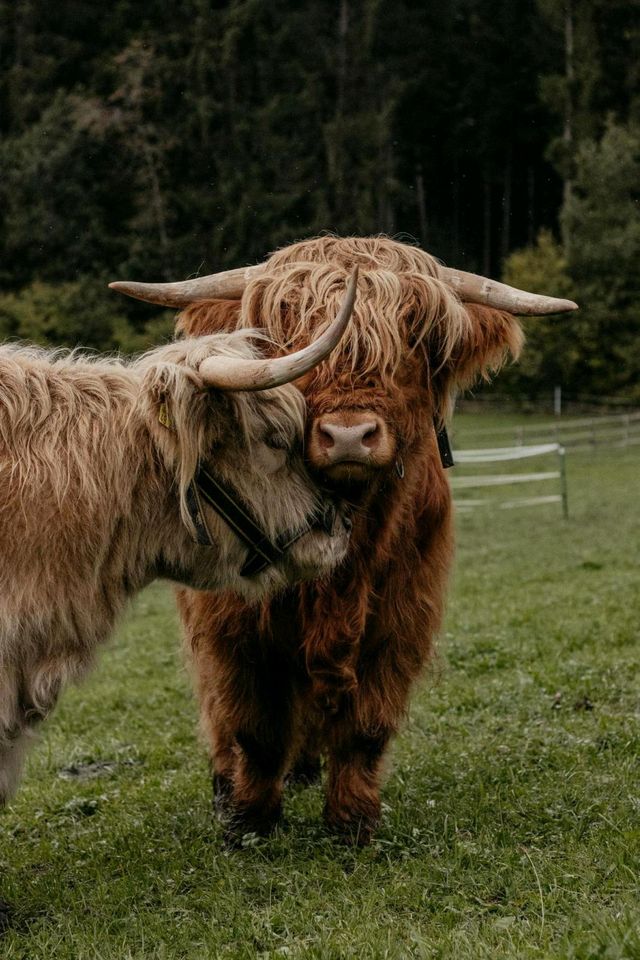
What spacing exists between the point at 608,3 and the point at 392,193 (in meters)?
11.7

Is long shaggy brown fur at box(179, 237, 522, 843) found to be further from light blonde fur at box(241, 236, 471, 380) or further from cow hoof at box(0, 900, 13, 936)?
cow hoof at box(0, 900, 13, 936)

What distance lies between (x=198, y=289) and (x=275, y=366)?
136 centimetres

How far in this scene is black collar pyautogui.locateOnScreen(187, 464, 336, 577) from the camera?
3.77 metres

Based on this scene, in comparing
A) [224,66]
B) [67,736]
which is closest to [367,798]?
[67,736]

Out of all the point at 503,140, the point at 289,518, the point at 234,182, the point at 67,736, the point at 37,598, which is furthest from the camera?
the point at 503,140

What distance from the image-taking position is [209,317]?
4.63m

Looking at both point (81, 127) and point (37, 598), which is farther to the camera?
point (81, 127)

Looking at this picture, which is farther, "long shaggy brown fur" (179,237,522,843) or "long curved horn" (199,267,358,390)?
"long shaggy brown fur" (179,237,522,843)

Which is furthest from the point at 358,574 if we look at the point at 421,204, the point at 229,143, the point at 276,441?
the point at 421,204

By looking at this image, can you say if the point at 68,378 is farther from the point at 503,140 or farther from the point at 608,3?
the point at 503,140

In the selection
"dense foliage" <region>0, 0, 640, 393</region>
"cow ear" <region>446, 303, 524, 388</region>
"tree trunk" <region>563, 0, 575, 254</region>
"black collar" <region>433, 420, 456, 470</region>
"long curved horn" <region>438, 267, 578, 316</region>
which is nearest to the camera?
"cow ear" <region>446, 303, 524, 388</region>

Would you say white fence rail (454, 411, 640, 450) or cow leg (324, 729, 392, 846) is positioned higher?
cow leg (324, 729, 392, 846)

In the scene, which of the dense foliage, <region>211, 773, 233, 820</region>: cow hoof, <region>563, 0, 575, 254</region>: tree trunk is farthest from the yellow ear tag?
<region>563, 0, 575, 254</region>: tree trunk

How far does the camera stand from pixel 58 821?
5168 millimetres
